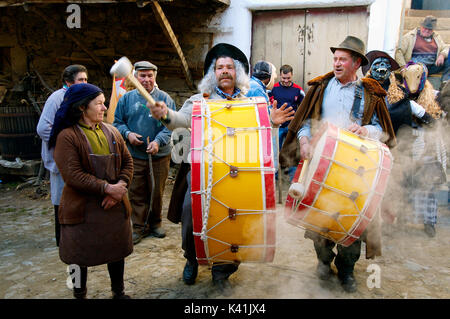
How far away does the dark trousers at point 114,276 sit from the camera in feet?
8.86

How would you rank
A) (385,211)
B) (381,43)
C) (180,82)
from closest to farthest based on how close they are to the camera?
(385,211) → (381,43) → (180,82)

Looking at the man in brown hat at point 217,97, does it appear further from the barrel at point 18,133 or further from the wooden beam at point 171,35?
the barrel at point 18,133

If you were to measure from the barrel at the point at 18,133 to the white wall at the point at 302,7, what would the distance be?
3.70m

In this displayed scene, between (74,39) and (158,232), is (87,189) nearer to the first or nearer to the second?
(158,232)

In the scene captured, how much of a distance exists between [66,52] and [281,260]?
6.28 metres

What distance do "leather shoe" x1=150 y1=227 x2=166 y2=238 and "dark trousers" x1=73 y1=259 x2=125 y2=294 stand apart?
1428 millimetres

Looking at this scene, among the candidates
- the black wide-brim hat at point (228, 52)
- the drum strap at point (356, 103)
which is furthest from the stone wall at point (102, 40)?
the drum strap at point (356, 103)

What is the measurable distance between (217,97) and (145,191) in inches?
65.4

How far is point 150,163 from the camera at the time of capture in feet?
13.4

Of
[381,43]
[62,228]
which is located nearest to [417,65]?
[381,43]

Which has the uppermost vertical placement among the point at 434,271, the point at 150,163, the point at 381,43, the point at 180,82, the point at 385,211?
the point at 381,43

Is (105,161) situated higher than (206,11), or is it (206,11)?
(206,11)

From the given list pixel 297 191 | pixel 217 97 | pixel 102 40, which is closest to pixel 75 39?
pixel 102 40
